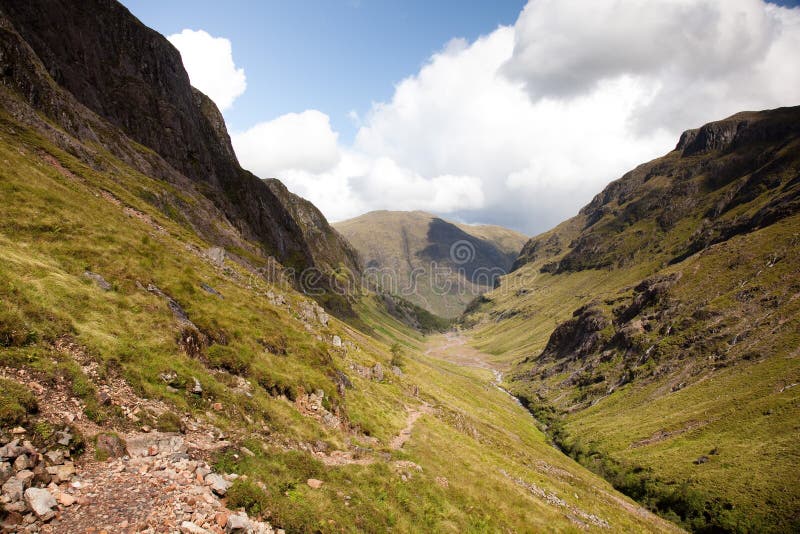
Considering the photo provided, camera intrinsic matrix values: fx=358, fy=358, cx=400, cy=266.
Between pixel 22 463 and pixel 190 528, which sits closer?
pixel 22 463

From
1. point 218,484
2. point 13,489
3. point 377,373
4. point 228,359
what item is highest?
point 13,489

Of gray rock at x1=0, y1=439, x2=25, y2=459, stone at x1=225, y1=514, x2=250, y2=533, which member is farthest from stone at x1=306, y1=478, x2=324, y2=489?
gray rock at x1=0, y1=439, x2=25, y2=459

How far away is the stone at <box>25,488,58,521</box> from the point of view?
375 inches

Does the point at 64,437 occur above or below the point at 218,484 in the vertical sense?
above

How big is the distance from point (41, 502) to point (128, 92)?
397 ft

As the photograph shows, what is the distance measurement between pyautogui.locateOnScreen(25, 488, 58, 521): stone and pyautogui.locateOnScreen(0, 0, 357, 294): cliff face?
76.9m

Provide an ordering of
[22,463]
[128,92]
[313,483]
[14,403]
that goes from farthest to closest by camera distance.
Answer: [128,92] < [313,483] < [14,403] < [22,463]

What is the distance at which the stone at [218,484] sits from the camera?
13586 mm

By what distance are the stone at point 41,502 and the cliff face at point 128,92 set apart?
3026 inches

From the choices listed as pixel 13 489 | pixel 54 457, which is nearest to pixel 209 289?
pixel 54 457

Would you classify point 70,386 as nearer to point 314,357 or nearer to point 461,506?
point 314,357

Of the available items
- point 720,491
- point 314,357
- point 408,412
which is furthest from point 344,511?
point 720,491

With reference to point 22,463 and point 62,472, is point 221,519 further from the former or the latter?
point 22,463

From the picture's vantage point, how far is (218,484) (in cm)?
1377
